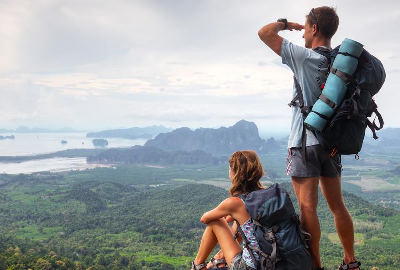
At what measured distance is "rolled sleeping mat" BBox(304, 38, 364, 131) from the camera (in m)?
3.00

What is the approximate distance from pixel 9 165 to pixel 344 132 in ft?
619

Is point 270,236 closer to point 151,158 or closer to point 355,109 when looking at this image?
point 355,109

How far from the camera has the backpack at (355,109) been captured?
3021 millimetres

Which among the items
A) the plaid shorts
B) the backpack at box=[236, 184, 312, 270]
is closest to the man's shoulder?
the plaid shorts

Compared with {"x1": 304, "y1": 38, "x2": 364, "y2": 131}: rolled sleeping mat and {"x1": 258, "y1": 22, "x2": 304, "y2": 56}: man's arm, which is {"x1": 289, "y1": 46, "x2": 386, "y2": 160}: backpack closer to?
{"x1": 304, "y1": 38, "x2": 364, "y2": 131}: rolled sleeping mat

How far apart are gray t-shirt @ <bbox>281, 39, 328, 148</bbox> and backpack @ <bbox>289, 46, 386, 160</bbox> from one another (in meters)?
0.18

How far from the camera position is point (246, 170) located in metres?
3.69

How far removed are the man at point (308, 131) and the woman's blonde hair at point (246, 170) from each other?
1.15 ft

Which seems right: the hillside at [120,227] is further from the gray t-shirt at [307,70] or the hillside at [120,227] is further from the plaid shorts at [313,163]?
the gray t-shirt at [307,70]

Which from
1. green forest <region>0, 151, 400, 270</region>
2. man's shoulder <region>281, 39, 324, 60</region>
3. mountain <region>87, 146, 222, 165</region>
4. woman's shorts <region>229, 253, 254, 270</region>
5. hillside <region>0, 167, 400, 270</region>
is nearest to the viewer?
man's shoulder <region>281, 39, 324, 60</region>

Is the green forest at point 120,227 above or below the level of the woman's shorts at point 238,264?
below

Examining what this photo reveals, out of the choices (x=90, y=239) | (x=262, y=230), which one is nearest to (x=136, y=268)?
(x=90, y=239)

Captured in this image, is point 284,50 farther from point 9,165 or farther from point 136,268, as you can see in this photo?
point 9,165

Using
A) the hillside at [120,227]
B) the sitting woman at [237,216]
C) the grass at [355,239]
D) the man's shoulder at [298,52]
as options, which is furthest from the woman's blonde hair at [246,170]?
the grass at [355,239]
